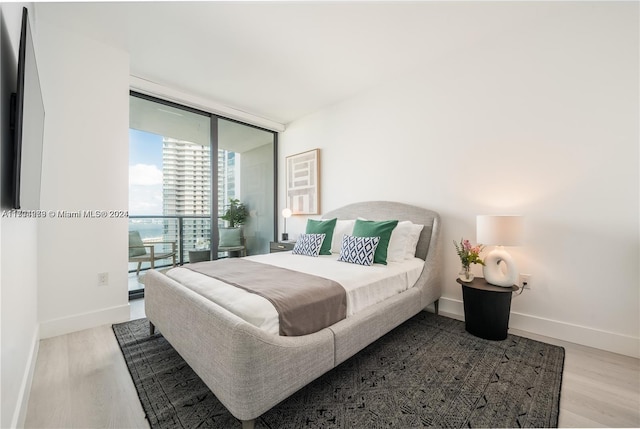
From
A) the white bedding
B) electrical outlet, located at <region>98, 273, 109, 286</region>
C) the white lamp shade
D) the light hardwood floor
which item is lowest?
the light hardwood floor

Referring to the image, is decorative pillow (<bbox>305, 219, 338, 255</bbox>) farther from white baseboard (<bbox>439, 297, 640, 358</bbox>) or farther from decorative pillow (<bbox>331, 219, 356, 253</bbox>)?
white baseboard (<bbox>439, 297, 640, 358</bbox>)

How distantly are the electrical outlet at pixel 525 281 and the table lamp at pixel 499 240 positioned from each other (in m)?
0.18

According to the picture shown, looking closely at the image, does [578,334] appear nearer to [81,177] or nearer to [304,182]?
[304,182]

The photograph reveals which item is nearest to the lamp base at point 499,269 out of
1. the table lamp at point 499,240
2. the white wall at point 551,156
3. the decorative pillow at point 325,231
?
the table lamp at point 499,240

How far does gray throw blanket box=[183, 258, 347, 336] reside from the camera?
1.42 m

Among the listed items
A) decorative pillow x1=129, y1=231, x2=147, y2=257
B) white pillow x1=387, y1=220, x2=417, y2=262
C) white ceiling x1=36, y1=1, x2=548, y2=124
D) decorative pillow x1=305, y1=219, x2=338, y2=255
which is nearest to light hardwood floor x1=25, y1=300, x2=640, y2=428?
white pillow x1=387, y1=220, x2=417, y2=262

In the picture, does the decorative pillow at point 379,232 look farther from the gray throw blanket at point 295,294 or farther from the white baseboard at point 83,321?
the white baseboard at point 83,321

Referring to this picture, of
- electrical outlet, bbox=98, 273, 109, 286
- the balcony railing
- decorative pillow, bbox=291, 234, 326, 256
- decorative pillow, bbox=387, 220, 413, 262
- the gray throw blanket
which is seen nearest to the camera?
the gray throw blanket

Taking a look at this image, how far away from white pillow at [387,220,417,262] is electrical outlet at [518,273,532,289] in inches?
39.6

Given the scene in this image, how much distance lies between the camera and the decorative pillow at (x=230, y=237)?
13.5ft

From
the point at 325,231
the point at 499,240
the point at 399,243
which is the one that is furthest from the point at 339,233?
the point at 499,240

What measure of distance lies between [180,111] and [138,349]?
3.01 meters

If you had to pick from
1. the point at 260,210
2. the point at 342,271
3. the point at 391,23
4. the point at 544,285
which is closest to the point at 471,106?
the point at 391,23

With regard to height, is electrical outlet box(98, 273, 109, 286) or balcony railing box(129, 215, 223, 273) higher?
balcony railing box(129, 215, 223, 273)
